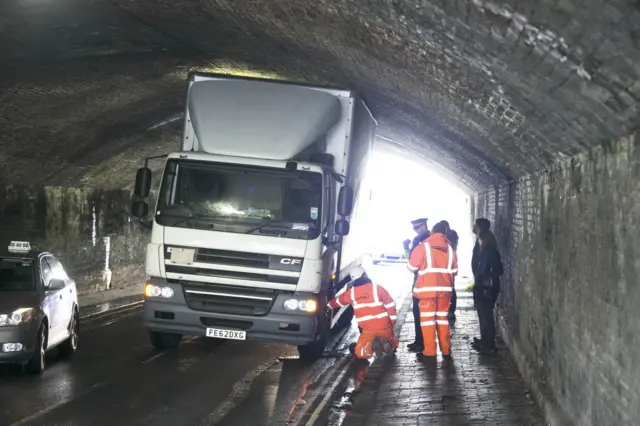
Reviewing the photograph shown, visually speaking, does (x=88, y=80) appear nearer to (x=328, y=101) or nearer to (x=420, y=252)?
(x=328, y=101)

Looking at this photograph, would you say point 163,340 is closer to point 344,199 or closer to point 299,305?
point 299,305

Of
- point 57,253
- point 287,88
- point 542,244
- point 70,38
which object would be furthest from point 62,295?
point 57,253

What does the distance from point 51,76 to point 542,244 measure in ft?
26.7

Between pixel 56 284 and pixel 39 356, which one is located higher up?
pixel 56 284

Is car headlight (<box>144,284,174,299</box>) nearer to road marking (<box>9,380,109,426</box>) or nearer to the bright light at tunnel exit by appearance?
road marking (<box>9,380,109,426</box>)

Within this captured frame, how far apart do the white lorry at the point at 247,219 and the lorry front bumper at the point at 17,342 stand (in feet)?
5.03

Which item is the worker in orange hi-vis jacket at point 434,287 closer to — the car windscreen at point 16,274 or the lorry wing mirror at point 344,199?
the lorry wing mirror at point 344,199

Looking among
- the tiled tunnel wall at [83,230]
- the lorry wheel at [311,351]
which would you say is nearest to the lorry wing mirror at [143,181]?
the lorry wheel at [311,351]

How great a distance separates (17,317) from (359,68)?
5458 mm

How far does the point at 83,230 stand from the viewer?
20.9 meters

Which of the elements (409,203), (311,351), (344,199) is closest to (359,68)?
(344,199)

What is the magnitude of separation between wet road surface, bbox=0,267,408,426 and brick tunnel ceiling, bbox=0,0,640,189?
390 cm

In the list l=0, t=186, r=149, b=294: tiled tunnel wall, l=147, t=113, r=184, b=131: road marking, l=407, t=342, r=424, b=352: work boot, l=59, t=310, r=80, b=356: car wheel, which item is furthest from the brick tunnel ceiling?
l=59, t=310, r=80, b=356: car wheel

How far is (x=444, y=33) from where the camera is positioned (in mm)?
6621
